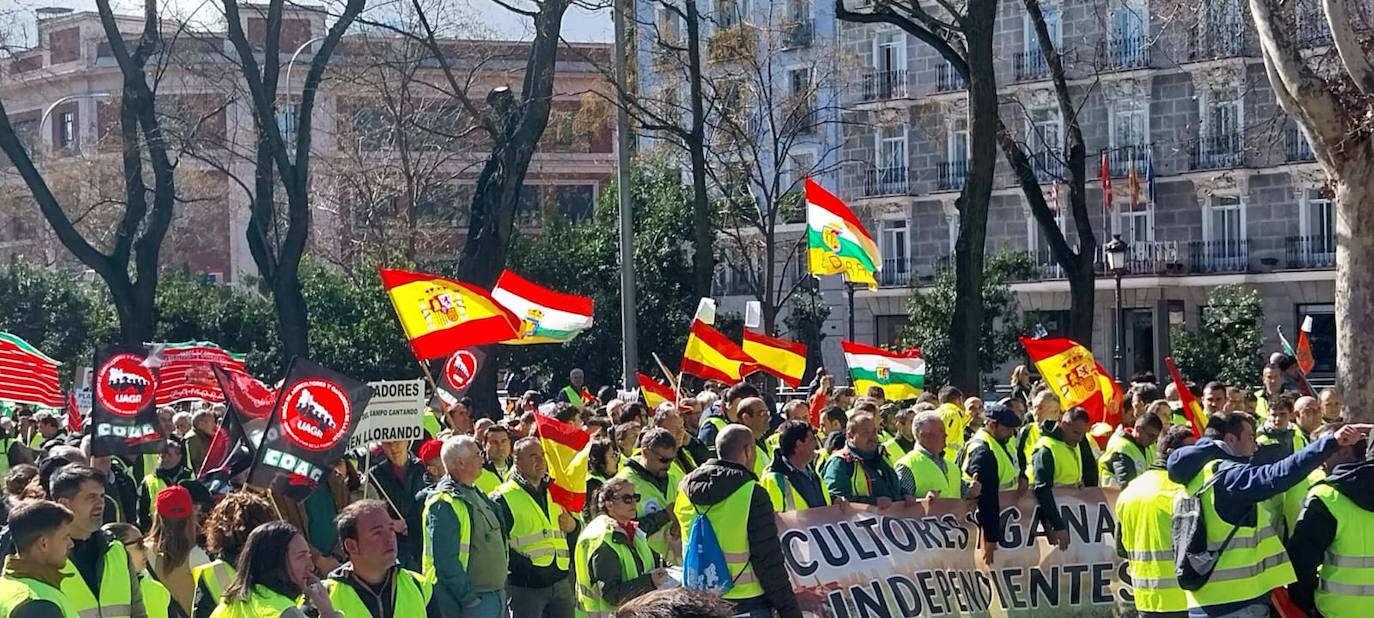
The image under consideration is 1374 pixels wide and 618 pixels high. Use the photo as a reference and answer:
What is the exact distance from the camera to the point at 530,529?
10.0 m

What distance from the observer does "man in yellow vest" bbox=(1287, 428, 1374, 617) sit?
324 inches

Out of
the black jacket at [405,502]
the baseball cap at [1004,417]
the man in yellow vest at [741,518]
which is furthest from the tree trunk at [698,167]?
the man in yellow vest at [741,518]

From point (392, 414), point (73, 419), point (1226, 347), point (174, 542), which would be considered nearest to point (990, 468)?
point (392, 414)

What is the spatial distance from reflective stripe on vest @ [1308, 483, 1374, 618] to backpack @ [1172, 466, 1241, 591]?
44 centimetres

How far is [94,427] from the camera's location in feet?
40.0

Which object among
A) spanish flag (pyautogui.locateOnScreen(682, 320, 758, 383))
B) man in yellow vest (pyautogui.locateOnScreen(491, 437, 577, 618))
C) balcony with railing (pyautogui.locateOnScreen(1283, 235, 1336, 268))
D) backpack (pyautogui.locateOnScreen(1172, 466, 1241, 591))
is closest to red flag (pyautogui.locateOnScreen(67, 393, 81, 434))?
spanish flag (pyautogui.locateOnScreen(682, 320, 758, 383))

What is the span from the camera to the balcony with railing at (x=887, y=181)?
171 ft

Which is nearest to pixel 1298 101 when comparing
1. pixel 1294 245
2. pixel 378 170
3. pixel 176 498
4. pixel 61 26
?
pixel 176 498

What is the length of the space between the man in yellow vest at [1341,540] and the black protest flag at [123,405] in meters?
7.59

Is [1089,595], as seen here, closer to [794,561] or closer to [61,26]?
[794,561]

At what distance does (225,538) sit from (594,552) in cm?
219

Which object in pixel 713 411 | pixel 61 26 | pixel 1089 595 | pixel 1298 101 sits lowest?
pixel 1089 595

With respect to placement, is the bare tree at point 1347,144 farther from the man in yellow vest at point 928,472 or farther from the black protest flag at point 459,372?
the black protest flag at point 459,372

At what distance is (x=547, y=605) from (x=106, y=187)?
43.6 m
